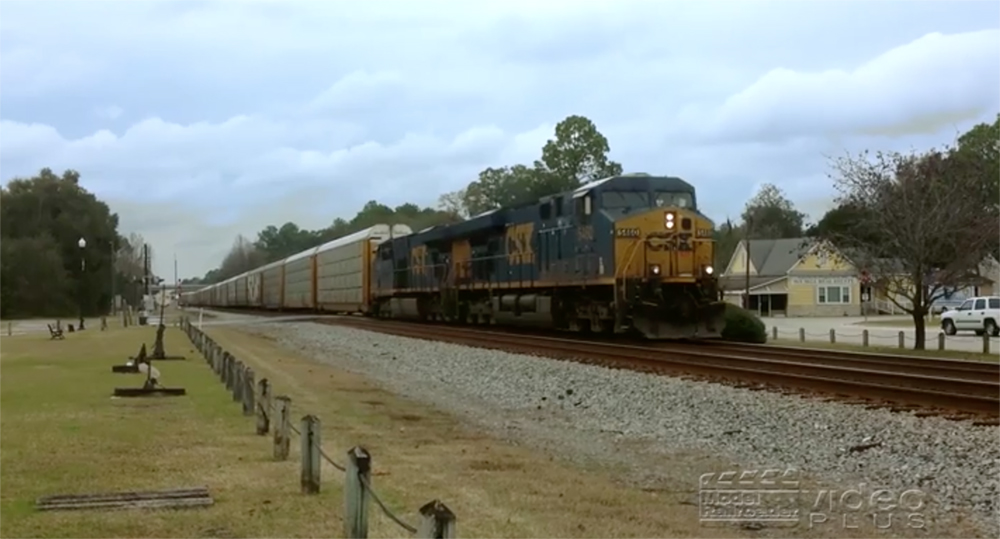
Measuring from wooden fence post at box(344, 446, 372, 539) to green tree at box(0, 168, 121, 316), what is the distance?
250 ft

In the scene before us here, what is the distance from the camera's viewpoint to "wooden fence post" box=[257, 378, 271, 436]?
11695 mm

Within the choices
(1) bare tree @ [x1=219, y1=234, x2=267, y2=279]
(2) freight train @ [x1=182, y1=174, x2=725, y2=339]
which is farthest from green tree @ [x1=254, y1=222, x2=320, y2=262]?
(2) freight train @ [x1=182, y1=174, x2=725, y2=339]

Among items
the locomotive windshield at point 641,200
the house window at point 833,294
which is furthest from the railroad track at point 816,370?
the house window at point 833,294

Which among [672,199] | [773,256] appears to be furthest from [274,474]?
[773,256]

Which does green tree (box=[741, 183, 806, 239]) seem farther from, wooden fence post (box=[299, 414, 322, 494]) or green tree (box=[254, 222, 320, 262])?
wooden fence post (box=[299, 414, 322, 494])

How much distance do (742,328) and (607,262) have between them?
27.6 feet

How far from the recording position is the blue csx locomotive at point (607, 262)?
23.7 m

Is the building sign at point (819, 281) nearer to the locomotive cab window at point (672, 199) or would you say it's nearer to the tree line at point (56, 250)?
the tree line at point (56, 250)

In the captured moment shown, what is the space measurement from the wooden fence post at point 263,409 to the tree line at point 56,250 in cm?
6635

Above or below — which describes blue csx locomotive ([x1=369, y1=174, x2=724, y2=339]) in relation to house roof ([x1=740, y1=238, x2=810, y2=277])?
below

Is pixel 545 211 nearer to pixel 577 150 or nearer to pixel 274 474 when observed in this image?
pixel 274 474

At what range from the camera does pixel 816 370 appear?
54.6 ft

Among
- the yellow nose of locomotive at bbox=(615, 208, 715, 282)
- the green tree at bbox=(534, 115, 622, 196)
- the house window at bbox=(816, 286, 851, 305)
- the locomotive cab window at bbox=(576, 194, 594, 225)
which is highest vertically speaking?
the green tree at bbox=(534, 115, 622, 196)

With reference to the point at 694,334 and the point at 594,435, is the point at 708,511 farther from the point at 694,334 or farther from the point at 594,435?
the point at 694,334
